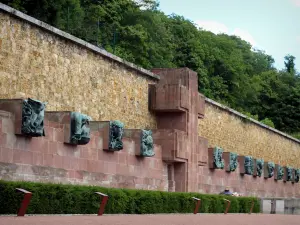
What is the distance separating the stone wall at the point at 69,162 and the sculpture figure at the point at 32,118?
33cm

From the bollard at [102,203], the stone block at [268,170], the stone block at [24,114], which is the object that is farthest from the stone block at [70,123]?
the stone block at [268,170]

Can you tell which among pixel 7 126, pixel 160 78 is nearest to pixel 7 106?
pixel 7 126

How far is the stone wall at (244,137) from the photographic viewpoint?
42.9m

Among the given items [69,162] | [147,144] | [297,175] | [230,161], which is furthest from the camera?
[297,175]

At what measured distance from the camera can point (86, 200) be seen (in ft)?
64.2

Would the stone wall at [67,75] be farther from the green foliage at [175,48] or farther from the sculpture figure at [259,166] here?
the sculpture figure at [259,166]

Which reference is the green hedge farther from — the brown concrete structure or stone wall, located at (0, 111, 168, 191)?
the brown concrete structure

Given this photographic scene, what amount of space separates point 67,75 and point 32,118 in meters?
6.15

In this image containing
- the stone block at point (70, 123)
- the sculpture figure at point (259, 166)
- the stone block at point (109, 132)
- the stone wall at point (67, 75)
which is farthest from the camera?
the sculpture figure at point (259, 166)

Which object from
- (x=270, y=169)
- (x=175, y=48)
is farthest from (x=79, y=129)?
(x=175, y=48)

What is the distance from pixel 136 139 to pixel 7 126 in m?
8.87

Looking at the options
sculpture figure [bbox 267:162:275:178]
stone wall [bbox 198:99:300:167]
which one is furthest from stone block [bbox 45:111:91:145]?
sculpture figure [bbox 267:162:275:178]

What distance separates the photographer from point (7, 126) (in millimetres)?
20594

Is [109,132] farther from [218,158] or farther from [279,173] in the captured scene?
[279,173]
